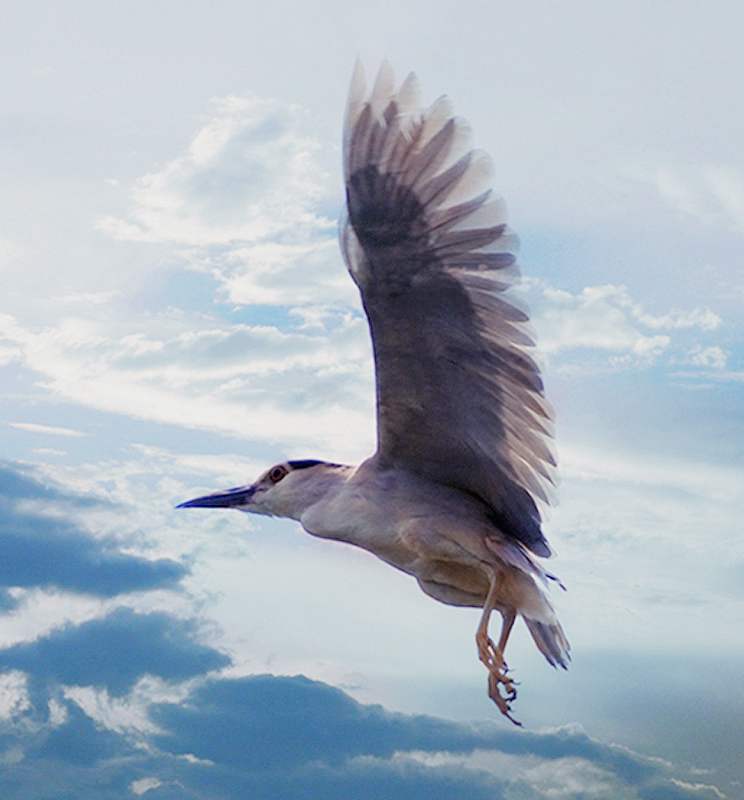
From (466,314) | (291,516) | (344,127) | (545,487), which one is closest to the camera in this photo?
(344,127)

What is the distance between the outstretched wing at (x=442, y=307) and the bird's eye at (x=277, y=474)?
735 mm

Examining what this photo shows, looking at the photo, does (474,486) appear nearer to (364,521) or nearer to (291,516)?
(364,521)

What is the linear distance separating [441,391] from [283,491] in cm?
123

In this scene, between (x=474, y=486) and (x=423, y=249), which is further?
(x=474, y=486)

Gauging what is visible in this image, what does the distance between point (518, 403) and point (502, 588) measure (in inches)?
39.2

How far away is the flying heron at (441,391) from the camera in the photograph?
4.90 metres

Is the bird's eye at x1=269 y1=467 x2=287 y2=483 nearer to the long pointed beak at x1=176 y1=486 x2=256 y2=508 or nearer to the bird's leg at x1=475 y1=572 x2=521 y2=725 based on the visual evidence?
the long pointed beak at x1=176 y1=486 x2=256 y2=508

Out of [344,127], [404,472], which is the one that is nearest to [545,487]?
[404,472]

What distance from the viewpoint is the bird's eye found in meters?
6.19

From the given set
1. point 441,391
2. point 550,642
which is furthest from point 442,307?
point 550,642

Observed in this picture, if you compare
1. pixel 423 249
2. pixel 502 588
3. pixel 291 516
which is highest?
pixel 423 249

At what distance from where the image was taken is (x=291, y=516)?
6023 mm

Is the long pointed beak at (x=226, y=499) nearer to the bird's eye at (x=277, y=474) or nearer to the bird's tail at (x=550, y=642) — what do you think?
the bird's eye at (x=277, y=474)

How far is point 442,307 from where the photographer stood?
5.20 meters
